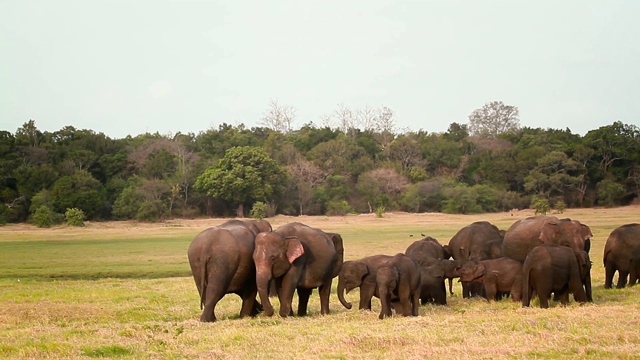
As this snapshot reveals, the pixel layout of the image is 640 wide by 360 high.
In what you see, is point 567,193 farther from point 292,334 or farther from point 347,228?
point 292,334

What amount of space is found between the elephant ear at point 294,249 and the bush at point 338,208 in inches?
2194

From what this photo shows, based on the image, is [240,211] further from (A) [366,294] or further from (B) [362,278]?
(B) [362,278]

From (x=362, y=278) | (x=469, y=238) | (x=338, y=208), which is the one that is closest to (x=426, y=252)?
(x=469, y=238)

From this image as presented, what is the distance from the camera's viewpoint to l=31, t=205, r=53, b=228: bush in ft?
196

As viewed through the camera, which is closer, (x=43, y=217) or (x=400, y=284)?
(x=400, y=284)

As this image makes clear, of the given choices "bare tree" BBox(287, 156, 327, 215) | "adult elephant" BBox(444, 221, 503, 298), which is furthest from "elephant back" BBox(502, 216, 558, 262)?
"bare tree" BBox(287, 156, 327, 215)

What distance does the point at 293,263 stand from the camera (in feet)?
53.9

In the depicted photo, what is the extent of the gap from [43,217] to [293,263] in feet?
158

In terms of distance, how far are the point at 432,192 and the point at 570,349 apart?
2509 inches

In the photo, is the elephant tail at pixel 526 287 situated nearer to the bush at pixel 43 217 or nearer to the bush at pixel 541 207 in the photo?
the bush at pixel 541 207

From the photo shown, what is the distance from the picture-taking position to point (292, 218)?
68.4 m

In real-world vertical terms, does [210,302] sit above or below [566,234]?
below

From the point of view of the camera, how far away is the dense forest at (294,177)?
66875mm

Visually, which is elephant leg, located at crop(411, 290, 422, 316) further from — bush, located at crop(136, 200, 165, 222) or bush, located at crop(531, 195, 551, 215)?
bush, located at crop(136, 200, 165, 222)
